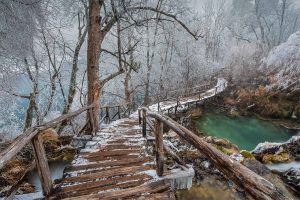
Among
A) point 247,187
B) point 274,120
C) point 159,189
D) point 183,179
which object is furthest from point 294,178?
point 274,120

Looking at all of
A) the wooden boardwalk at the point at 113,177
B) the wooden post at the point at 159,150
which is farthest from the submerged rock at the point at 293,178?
the wooden post at the point at 159,150

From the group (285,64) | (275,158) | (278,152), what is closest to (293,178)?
(275,158)

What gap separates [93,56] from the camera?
22.5 feet

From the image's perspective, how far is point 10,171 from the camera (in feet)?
18.6

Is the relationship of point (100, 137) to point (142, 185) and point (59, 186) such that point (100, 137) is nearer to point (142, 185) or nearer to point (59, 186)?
point (59, 186)

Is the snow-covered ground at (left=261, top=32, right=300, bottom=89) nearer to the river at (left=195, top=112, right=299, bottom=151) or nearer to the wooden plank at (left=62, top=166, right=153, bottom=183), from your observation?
the river at (left=195, top=112, right=299, bottom=151)

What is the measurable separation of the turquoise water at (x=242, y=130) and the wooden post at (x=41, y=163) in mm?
13672

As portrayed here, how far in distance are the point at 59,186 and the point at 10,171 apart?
3176mm

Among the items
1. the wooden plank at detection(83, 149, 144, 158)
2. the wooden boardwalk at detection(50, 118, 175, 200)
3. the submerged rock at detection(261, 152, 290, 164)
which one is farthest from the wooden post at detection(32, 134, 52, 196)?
the submerged rock at detection(261, 152, 290, 164)

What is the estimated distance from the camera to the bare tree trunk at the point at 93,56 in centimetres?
653

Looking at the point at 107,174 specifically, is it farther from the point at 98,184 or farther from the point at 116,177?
the point at 98,184

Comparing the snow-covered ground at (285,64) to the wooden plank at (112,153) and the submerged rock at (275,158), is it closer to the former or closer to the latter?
the submerged rock at (275,158)

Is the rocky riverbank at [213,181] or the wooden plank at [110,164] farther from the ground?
the wooden plank at [110,164]

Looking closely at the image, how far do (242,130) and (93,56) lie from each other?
46.9ft
